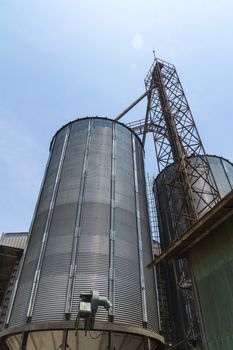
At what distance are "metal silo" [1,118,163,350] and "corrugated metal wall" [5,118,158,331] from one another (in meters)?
0.05

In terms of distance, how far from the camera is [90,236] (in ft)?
54.3

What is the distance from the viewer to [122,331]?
13047 millimetres

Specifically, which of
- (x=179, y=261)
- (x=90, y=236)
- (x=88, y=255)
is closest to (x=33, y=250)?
(x=90, y=236)

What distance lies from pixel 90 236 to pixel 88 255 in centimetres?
124

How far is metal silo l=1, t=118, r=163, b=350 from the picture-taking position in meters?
13.3

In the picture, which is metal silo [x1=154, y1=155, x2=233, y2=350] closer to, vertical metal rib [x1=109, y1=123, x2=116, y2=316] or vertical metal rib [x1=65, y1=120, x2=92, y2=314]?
vertical metal rib [x1=109, y1=123, x2=116, y2=316]

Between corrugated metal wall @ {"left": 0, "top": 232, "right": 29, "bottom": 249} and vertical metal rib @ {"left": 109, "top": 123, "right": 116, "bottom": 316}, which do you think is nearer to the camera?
vertical metal rib @ {"left": 109, "top": 123, "right": 116, "bottom": 316}

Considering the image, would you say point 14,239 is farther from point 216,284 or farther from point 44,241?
point 216,284

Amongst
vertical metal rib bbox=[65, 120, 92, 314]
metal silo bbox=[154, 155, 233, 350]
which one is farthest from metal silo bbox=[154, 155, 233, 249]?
vertical metal rib bbox=[65, 120, 92, 314]

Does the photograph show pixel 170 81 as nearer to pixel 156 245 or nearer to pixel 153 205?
pixel 153 205

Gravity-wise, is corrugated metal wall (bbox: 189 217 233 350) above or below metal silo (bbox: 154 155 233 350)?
below

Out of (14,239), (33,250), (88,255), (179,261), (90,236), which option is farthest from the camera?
(14,239)

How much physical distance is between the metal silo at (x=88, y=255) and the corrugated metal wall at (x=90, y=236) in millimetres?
48

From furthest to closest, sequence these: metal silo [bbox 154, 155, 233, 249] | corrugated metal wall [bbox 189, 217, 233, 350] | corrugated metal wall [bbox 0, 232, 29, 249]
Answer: corrugated metal wall [bbox 0, 232, 29, 249] < metal silo [bbox 154, 155, 233, 249] < corrugated metal wall [bbox 189, 217, 233, 350]
